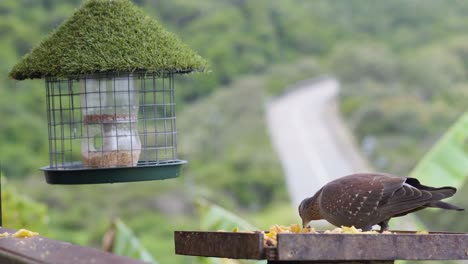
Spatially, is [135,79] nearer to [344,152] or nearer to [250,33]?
[344,152]

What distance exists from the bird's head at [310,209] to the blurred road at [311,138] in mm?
22060

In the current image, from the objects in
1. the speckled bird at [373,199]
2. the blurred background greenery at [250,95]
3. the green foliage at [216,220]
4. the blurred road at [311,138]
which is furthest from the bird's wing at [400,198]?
the blurred road at [311,138]

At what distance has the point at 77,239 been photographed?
67.0ft

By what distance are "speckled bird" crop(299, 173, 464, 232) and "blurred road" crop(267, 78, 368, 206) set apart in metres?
22.3

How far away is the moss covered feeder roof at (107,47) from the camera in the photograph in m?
3.99

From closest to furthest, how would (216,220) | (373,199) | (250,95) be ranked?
(373,199)
(216,220)
(250,95)

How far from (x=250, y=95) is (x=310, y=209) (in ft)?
88.3

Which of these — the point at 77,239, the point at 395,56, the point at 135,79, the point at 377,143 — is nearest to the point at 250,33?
the point at 395,56

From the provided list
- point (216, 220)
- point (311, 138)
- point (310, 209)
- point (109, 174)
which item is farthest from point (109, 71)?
point (311, 138)

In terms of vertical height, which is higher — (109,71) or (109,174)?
(109,71)

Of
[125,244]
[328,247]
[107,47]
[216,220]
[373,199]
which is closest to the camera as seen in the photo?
[328,247]

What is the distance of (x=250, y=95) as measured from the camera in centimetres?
3066

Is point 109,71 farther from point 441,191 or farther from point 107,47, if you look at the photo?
point 441,191

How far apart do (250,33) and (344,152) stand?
6033 millimetres
